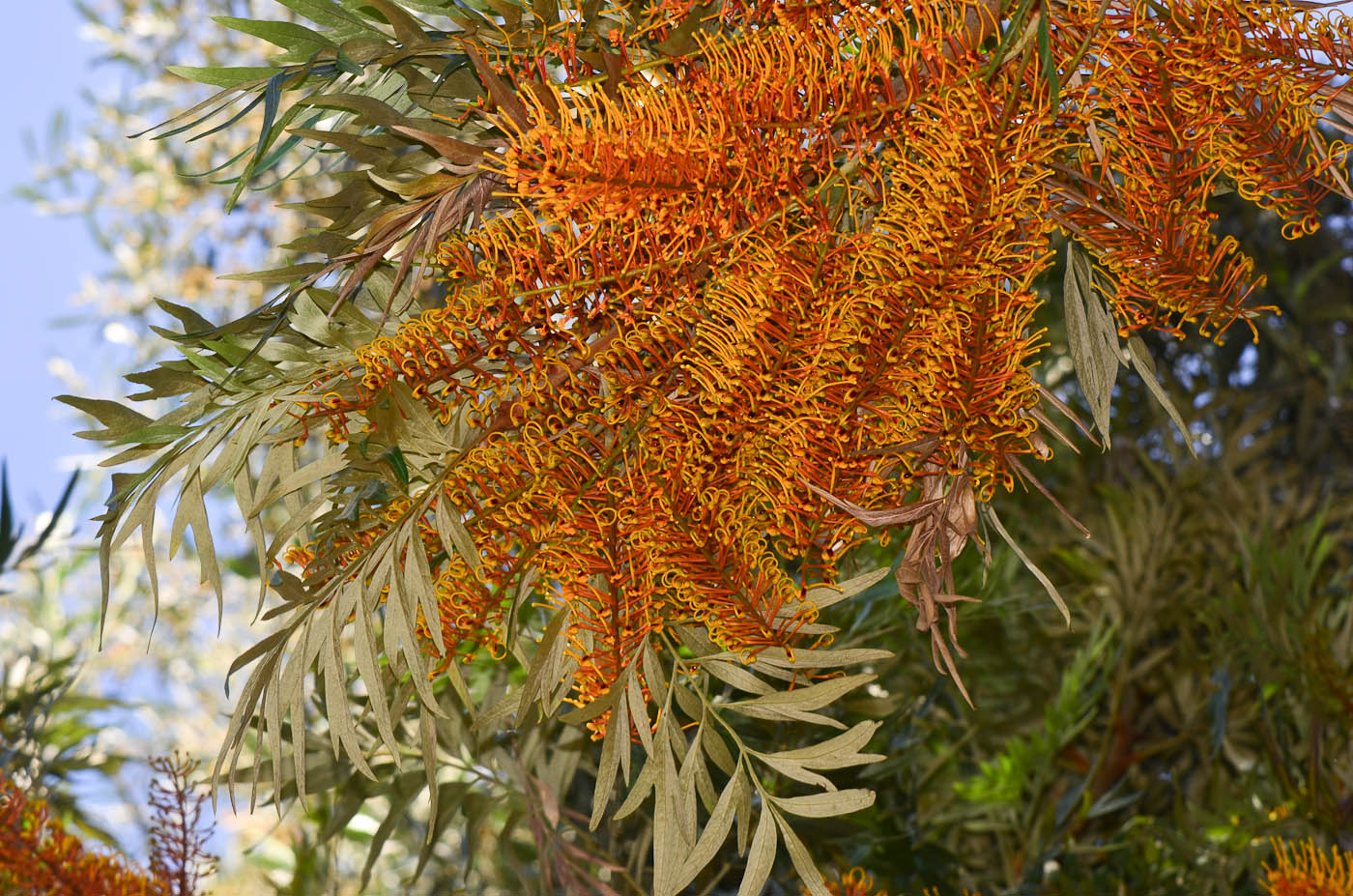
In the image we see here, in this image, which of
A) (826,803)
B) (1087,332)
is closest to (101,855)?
(826,803)

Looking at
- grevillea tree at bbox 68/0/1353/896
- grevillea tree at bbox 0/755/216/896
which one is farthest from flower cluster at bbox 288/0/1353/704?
grevillea tree at bbox 0/755/216/896

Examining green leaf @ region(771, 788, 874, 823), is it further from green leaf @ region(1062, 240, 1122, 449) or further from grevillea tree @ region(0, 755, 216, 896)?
grevillea tree @ region(0, 755, 216, 896)

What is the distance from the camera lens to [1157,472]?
3.01ft

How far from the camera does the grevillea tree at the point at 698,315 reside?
30 cm

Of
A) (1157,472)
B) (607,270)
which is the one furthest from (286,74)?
(1157,472)

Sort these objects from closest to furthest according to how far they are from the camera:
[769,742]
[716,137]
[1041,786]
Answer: [716,137]
[769,742]
[1041,786]

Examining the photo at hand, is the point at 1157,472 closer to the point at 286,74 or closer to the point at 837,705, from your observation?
the point at 837,705

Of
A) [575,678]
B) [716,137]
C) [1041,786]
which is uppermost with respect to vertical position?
[716,137]

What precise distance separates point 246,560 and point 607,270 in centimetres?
85

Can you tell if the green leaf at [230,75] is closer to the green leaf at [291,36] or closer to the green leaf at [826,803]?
the green leaf at [291,36]

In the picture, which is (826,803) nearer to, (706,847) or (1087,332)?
(706,847)

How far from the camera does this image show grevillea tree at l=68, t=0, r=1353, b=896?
0.99ft

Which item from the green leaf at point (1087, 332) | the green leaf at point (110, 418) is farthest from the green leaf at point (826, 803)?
the green leaf at point (110, 418)

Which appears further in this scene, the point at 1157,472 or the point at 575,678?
the point at 1157,472
